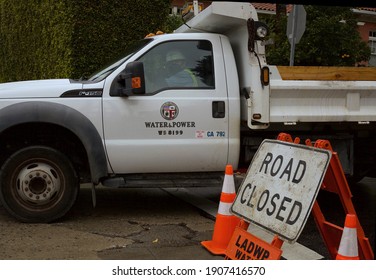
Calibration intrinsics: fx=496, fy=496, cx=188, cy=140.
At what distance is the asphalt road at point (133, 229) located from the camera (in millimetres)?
4449

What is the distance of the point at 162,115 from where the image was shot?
542cm

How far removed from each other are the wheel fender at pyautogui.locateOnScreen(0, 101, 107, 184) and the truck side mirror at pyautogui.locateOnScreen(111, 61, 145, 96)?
0.51 metres

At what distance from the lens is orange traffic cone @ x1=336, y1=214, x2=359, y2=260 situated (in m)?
3.11

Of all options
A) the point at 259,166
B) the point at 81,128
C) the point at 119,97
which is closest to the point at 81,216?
the point at 81,128

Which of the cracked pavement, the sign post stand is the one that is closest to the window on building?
the cracked pavement

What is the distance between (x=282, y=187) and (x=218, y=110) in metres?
2.11

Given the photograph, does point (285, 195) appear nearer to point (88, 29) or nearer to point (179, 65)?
point (179, 65)

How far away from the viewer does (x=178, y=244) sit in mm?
4738

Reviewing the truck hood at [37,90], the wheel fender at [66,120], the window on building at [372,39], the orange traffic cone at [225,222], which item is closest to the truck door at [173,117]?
the wheel fender at [66,120]

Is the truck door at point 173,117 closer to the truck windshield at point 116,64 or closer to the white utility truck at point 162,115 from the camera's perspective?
the white utility truck at point 162,115

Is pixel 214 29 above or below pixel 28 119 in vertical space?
above

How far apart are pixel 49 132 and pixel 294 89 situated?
2715mm

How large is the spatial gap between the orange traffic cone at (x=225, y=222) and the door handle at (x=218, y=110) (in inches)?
45.6
